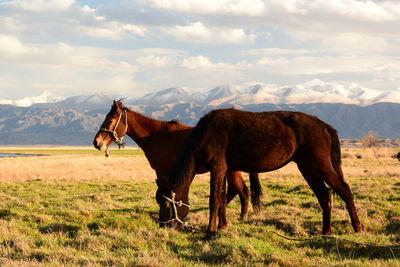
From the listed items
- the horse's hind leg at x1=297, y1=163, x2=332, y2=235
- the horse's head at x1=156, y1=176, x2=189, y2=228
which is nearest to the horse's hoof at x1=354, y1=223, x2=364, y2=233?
the horse's hind leg at x1=297, y1=163, x2=332, y2=235

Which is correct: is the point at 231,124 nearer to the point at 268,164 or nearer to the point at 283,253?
the point at 268,164

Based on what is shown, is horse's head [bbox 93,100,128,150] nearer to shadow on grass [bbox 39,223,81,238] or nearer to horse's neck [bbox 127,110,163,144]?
horse's neck [bbox 127,110,163,144]

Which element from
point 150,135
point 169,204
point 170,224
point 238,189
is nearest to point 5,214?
point 150,135

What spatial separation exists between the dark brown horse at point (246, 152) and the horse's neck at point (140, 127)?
257 cm

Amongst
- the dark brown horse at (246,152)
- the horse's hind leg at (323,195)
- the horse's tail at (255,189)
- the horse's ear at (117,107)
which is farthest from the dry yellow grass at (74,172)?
the dark brown horse at (246,152)

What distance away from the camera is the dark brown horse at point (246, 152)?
8578 millimetres

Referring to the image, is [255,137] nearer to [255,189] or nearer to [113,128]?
[255,189]

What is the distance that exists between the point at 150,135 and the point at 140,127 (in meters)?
0.34

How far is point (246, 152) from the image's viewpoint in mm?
8906

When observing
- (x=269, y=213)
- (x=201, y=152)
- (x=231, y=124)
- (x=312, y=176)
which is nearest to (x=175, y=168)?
(x=201, y=152)

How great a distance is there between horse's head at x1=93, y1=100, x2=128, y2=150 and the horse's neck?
166 mm

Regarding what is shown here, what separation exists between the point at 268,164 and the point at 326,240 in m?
1.85

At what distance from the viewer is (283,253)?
25.3ft

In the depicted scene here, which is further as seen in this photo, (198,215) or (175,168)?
(198,215)
